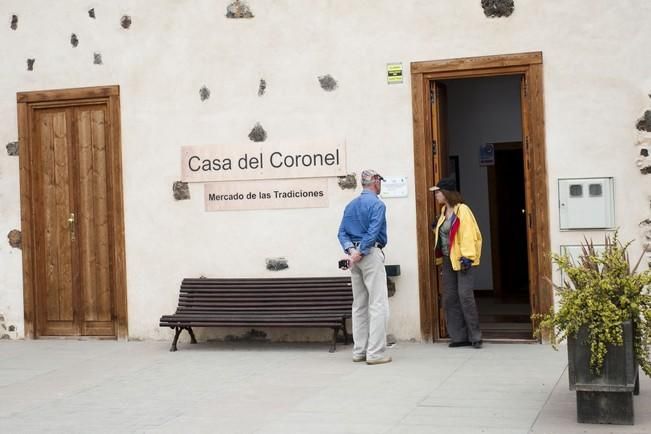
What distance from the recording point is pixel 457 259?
9703mm

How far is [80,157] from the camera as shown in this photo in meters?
11.3

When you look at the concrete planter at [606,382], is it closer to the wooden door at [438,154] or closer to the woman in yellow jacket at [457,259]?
the woman in yellow jacket at [457,259]

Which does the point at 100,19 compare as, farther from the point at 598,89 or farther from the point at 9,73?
the point at 598,89

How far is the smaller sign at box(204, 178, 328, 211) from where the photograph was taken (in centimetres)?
1047

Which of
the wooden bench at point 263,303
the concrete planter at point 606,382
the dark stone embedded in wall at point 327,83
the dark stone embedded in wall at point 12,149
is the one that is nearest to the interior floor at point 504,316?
the wooden bench at point 263,303

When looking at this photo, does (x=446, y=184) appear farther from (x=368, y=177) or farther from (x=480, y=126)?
(x=480, y=126)

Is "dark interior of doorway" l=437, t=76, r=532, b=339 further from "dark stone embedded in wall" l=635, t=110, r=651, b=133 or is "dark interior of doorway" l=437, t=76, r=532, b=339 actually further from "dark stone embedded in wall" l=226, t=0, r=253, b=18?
"dark stone embedded in wall" l=635, t=110, r=651, b=133

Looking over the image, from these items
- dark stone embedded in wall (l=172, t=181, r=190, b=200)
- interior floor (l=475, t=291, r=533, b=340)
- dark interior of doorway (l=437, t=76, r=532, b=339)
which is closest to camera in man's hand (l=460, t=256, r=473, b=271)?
interior floor (l=475, t=291, r=533, b=340)

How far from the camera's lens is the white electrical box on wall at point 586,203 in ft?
31.4

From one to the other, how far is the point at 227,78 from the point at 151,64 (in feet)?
2.83

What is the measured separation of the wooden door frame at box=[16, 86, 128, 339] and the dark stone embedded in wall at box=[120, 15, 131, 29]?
660 millimetres

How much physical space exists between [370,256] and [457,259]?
110 centimetres

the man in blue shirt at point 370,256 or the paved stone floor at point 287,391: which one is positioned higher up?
the man in blue shirt at point 370,256

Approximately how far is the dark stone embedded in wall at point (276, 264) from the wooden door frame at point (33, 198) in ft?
5.24
